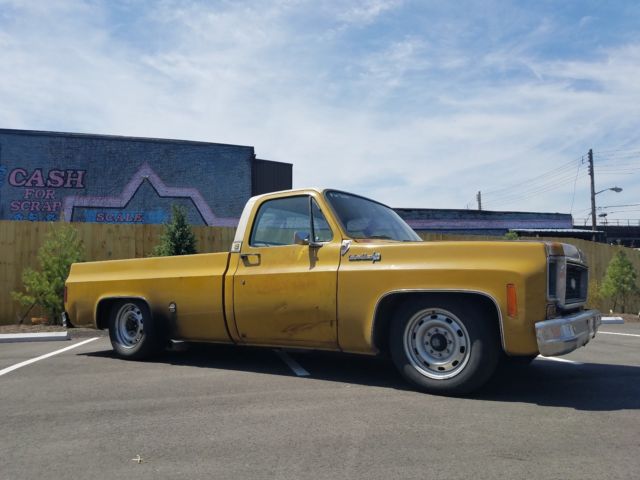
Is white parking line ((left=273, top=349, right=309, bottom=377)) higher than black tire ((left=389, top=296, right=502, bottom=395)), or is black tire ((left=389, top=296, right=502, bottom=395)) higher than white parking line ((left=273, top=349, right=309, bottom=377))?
black tire ((left=389, top=296, right=502, bottom=395))

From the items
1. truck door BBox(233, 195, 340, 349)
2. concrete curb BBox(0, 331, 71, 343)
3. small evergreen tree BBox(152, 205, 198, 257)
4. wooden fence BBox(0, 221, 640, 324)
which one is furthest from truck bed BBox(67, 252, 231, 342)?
wooden fence BBox(0, 221, 640, 324)

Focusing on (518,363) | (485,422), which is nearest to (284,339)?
(485,422)

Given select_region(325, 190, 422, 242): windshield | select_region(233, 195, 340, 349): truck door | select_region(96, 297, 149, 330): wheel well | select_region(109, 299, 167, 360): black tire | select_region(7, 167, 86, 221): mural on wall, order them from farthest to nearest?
select_region(7, 167, 86, 221): mural on wall
select_region(96, 297, 149, 330): wheel well
select_region(109, 299, 167, 360): black tire
select_region(325, 190, 422, 242): windshield
select_region(233, 195, 340, 349): truck door

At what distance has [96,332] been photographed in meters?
9.66

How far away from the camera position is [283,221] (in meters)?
5.49

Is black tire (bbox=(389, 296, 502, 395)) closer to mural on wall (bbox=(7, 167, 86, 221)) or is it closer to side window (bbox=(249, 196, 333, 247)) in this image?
side window (bbox=(249, 196, 333, 247))

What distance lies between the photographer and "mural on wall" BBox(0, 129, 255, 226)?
25281 mm

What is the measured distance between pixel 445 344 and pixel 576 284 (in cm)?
148

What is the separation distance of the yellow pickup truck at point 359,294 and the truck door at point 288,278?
0.01 metres

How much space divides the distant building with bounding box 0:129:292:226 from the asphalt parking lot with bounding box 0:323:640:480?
71.0 feet

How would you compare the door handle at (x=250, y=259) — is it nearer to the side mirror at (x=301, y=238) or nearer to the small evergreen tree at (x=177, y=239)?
the side mirror at (x=301, y=238)

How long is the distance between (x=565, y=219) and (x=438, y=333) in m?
40.1

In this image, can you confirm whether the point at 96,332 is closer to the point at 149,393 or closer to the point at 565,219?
the point at 149,393

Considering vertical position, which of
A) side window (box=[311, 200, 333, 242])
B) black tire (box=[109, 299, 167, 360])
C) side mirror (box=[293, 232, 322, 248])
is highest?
side window (box=[311, 200, 333, 242])
